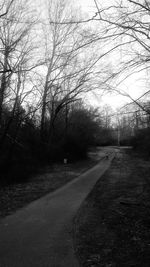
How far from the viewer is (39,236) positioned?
6.18 metres

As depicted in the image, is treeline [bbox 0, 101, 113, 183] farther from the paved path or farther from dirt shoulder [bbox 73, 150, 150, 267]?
dirt shoulder [bbox 73, 150, 150, 267]

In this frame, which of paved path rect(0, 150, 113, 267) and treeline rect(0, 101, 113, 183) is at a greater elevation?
treeline rect(0, 101, 113, 183)

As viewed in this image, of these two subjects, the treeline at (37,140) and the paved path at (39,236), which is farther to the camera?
the treeline at (37,140)

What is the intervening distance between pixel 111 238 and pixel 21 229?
2.21 metres

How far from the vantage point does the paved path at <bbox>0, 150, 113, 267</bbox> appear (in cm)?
485

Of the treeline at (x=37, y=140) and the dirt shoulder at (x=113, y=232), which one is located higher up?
the treeline at (x=37, y=140)

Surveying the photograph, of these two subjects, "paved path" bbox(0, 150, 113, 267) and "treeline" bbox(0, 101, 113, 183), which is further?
"treeline" bbox(0, 101, 113, 183)

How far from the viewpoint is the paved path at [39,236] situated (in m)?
4.85

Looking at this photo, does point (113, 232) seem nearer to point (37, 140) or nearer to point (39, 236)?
point (39, 236)

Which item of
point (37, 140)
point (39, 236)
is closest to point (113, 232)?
point (39, 236)

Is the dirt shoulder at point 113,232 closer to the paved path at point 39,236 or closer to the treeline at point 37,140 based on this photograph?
the paved path at point 39,236

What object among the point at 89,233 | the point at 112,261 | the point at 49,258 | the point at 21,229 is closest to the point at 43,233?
the point at 21,229

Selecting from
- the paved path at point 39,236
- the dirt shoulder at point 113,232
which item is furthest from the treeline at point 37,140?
the dirt shoulder at point 113,232

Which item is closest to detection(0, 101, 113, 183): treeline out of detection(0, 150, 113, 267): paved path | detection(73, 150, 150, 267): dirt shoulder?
detection(0, 150, 113, 267): paved path
